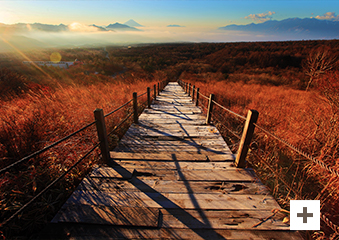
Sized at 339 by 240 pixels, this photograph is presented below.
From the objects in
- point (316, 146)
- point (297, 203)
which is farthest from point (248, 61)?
point (297, 203)

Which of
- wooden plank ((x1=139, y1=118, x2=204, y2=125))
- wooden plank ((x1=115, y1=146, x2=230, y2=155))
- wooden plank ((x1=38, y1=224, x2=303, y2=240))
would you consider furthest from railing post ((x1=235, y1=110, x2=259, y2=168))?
wooden plank ((x1=139, y1=118, x2=204, y2=125))

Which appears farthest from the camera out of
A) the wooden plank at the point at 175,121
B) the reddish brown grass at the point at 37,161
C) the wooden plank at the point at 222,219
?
the wooden plank at the point at 175,121

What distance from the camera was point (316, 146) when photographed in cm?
347

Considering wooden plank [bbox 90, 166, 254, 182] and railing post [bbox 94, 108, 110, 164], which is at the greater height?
railing post [bbox 94, 108, 110, 164]

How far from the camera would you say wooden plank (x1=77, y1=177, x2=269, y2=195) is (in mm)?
2133

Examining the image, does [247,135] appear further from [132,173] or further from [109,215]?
[109,215]

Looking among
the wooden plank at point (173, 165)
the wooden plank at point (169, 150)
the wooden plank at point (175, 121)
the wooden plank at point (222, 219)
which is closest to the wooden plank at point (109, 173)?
the wooden plank at point (173, 165)

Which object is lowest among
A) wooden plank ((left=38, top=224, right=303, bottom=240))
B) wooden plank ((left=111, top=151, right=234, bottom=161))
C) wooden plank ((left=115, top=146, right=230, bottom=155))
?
wooden plank ((left=38, top=224, right=303, bottom=240))

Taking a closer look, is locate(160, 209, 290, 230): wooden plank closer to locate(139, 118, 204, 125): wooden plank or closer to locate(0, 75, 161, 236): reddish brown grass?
locate(0, 75, 161, 236): reddish brown grass

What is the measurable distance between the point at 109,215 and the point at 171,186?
91 cm

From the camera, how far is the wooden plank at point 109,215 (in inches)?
65.9

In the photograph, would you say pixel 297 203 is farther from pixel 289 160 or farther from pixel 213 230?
pixel 289 160

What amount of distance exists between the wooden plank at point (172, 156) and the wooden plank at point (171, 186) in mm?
608

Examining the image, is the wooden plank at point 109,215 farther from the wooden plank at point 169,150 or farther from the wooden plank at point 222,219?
the wooden plank at point 169,150
